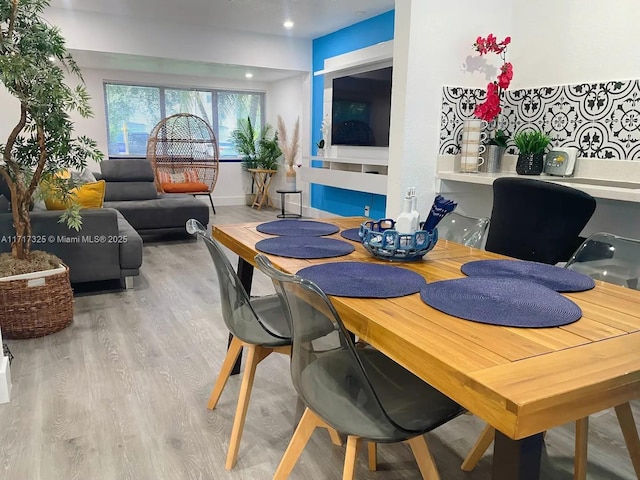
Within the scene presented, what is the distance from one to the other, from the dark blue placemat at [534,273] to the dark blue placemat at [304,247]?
16.7 inches

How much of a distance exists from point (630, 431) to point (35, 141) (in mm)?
2924

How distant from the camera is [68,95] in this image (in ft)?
8.08

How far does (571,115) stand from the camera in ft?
8.68

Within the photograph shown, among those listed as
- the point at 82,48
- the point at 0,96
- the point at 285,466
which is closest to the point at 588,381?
the point at 285,466

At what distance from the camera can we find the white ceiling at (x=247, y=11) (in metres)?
4.80

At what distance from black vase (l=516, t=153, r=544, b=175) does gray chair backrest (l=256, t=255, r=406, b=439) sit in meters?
1.92

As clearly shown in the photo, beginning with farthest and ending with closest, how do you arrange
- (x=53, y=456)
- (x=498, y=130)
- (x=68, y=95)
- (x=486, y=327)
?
(x=498, y=130) → (x=68, y=95) → (x=53, y=456) → (x=486, y=327)

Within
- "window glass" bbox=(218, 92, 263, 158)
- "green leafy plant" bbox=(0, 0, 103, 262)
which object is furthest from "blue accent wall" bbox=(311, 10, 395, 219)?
"green leafy plant" bbox=(0, 0, 103, 262)

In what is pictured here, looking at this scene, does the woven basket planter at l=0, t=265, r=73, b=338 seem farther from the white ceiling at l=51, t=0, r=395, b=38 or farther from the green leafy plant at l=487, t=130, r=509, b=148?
the white ceiling at l=51, t=0, r=395, b=38

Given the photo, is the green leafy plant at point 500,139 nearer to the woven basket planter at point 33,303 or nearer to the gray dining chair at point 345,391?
the gray dining chair at point 345,391

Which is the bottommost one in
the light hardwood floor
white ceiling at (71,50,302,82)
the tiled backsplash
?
the light hardwood floor

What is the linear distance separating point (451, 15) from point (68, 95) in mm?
2120

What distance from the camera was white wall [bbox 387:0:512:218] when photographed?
8.81ft

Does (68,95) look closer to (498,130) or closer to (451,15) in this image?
(451,15)
